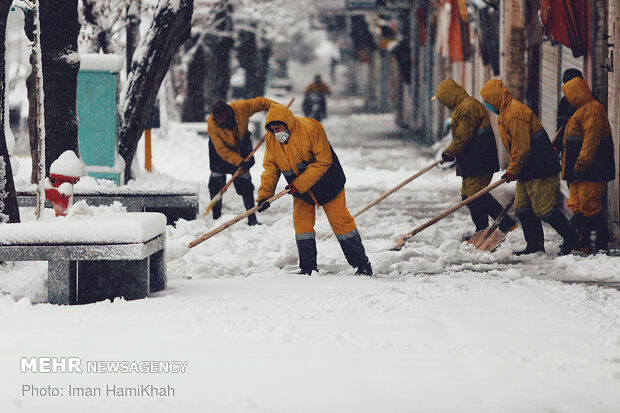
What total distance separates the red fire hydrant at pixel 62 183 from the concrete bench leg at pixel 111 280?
64 cm

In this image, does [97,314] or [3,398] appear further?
[97,314]

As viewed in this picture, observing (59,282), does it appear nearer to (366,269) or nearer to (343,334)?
(343,334)

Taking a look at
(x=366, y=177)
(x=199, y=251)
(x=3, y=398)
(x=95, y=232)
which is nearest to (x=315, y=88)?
(x=366, y=177)

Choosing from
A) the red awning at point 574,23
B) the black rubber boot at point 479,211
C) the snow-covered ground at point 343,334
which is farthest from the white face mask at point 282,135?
the red awning at point 574,23

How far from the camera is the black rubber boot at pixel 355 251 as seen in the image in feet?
28.3

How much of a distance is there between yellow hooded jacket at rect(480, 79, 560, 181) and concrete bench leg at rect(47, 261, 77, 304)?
13.2 feet

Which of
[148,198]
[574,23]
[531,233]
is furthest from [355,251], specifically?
[574,23]

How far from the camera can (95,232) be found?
7156mm

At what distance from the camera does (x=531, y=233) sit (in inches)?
389

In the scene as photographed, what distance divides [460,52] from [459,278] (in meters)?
16.0

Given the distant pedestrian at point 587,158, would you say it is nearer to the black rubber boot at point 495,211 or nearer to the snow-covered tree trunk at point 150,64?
the black rubber boot at point 495,211

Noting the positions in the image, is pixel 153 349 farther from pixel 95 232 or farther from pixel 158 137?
pixel 158 137

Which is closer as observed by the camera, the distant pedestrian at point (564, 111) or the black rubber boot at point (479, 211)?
the distant pedestrian at point (564, 111)

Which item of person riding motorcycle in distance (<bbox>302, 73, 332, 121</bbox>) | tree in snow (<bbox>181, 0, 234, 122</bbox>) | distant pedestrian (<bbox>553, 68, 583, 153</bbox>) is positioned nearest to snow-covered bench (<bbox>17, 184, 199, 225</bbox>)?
distant pedestrian (<bbox>553, 68, 583, 153</bbox>)
